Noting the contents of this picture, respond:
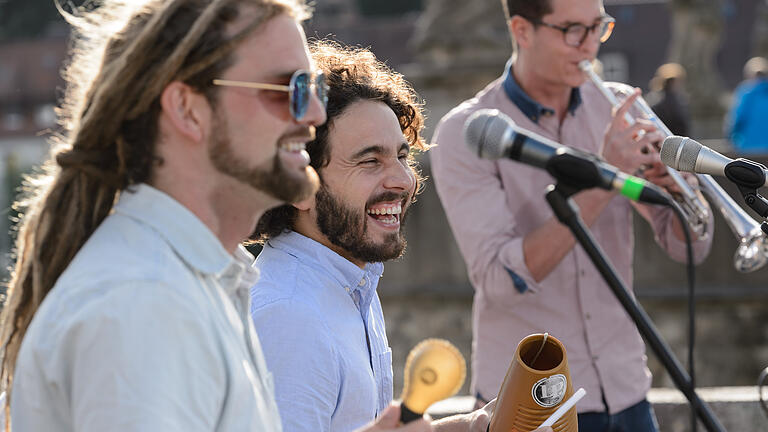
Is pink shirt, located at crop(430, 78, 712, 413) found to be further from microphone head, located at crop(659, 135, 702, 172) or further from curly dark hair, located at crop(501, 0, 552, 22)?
microphone head, located at crop(659, 135, 702, 172)

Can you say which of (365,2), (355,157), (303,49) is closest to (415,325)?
(355,157)

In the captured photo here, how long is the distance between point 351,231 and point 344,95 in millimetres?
360

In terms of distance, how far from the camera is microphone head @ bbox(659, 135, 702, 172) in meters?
2.75

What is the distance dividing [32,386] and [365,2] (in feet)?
162

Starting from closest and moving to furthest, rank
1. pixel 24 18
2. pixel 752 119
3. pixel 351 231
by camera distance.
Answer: pixel 351 231
pixel 752 119
pixel 24 18

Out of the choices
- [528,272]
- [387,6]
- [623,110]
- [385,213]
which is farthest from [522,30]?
[387,6]

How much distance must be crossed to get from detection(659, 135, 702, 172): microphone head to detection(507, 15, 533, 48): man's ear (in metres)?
1.23

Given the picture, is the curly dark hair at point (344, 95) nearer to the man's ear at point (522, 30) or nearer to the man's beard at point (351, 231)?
the man's beard at point (351, 231)

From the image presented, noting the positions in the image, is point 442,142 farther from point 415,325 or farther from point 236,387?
point 415,325

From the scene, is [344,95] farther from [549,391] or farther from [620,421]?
→ [620,421]

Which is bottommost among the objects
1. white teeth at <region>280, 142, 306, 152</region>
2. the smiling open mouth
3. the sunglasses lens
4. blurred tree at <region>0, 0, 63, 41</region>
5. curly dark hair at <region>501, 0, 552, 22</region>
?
blurred tree at <region>0, 0, 63, 41</region>

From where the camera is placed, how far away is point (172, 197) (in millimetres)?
1885

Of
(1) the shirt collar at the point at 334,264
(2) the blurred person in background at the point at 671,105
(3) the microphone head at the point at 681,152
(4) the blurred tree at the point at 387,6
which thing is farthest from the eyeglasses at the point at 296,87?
(4) the blurred tree at the point at 387,6

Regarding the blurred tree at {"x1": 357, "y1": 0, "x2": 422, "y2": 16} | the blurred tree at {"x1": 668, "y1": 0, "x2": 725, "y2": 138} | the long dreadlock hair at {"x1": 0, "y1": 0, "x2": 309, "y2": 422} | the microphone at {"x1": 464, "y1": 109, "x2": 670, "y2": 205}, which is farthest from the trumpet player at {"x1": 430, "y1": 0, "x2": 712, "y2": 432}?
the blurred tree at {"x1": 357, "y1": 0, "x2": 422, "y2": 16}
